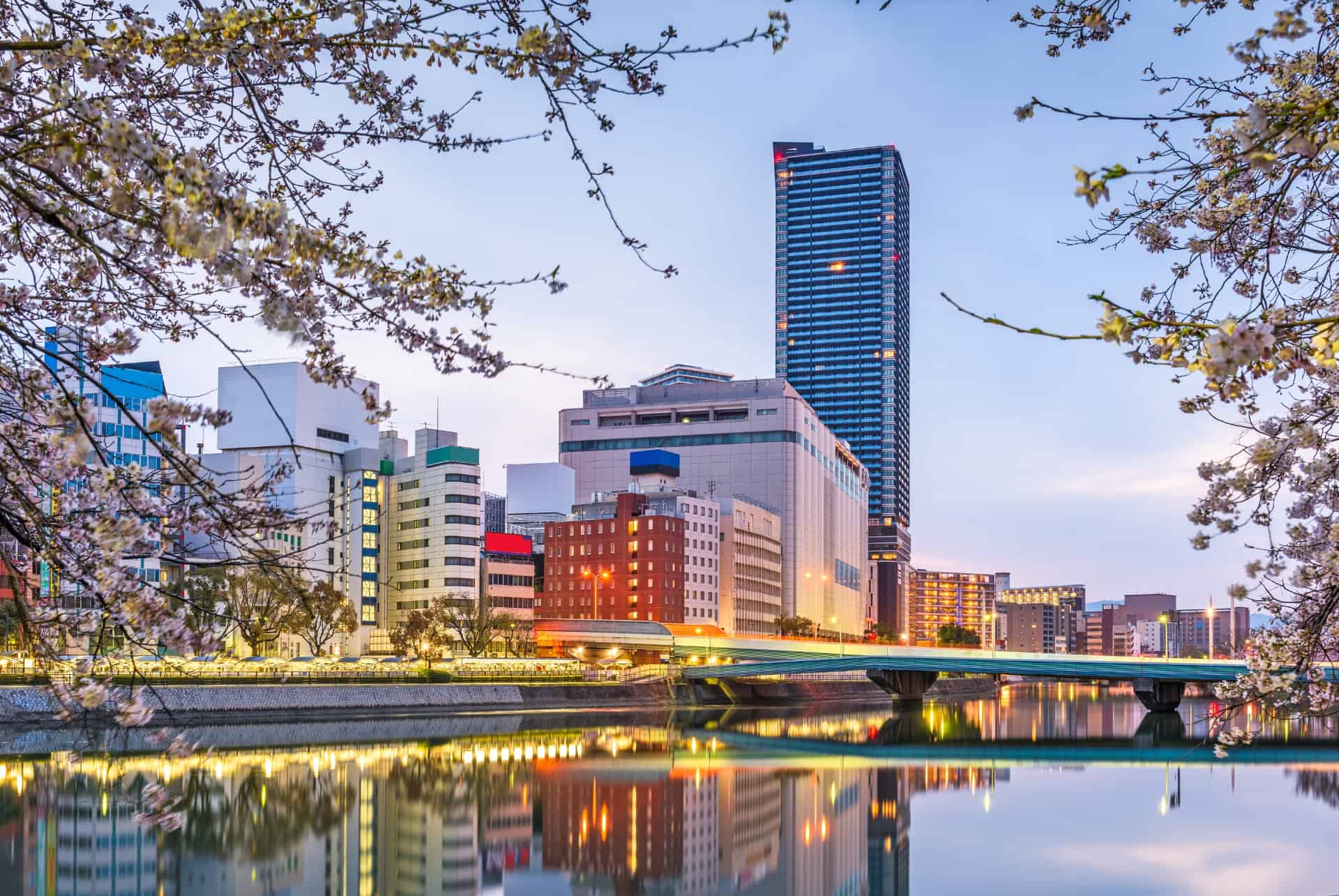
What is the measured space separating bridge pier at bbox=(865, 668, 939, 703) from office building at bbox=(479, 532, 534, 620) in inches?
1598

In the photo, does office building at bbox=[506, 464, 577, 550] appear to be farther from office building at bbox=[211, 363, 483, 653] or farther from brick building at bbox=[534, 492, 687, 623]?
office building at bbox=[211, 363, 483, 653]

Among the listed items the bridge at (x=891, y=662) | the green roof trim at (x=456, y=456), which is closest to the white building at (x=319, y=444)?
the green roof trim at (x=456, y=456)

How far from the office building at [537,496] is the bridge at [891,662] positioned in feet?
191

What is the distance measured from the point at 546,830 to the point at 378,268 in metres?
37.1

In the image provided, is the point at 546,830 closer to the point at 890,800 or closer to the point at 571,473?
the point at 890,800

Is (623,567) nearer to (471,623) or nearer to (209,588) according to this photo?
(471,623)

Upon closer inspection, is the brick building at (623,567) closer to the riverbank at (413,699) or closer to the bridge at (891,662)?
→ the bridge at (891,662)

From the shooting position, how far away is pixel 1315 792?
54.0 meters

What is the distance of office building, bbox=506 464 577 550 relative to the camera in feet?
595

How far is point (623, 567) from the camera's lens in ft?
495

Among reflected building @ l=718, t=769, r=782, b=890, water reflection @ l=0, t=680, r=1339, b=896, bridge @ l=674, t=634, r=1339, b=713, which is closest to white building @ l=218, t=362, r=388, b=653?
bridge @ l=674, t=634, r=1339, b=713

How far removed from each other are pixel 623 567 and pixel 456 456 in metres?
33.5

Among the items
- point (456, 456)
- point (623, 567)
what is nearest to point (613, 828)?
point (456, 456)

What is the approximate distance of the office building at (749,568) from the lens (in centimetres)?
16575
